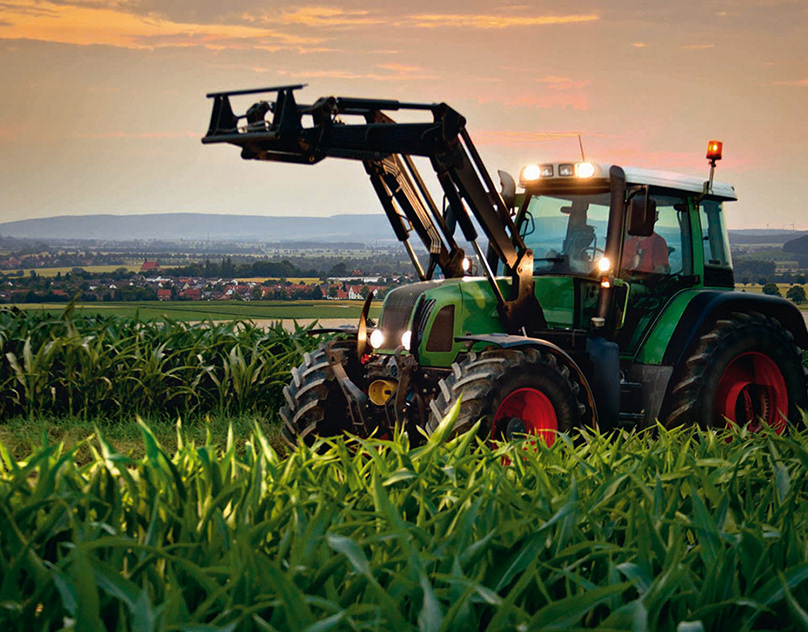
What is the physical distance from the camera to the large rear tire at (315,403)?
7.38 m

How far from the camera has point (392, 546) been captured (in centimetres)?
326

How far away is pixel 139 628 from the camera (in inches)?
97.3

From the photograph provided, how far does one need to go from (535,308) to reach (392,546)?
4.15 meters

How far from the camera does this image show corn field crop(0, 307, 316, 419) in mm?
9273

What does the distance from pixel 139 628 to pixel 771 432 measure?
3.44 meters

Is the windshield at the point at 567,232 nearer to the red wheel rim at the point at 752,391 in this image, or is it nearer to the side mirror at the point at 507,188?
the side mirror at the point at 507,188

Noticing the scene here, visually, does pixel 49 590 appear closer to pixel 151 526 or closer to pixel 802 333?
pixel 151 526

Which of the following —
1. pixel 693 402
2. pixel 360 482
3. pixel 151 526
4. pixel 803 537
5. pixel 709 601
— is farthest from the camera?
pixel 693 402

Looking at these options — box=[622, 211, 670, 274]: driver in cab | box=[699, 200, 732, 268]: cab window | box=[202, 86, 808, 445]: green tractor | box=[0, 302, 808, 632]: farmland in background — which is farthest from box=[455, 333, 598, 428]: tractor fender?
box=[699, 200, 732, 268]: cab window

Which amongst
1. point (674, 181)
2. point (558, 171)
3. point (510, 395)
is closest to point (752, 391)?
point (674, 181)

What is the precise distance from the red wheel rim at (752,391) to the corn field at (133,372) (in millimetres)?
4011

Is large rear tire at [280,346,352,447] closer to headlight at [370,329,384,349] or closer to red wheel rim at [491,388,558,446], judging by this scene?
headlight at [370,329,384,349]

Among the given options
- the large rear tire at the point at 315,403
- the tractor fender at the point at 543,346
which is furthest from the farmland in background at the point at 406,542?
the large rear tire at the point at 315,403

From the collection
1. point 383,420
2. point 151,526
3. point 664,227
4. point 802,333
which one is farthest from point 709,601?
point 802,333
